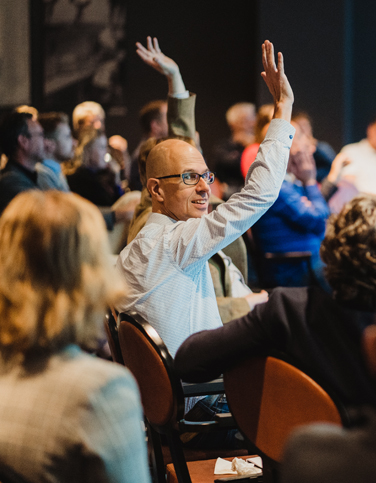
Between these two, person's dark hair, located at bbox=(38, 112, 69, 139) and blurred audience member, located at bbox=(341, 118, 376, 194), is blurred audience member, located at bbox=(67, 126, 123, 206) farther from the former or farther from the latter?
blurred audience member, located at bbox=(341, 118, 376, 194)

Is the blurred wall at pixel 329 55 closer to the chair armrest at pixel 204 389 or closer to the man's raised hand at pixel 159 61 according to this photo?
the man's raised hand at pixel 159 61

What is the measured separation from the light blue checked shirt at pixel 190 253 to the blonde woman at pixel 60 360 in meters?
0.79

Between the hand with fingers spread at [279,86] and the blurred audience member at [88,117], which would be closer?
the hand with fingers spread at [279,86]

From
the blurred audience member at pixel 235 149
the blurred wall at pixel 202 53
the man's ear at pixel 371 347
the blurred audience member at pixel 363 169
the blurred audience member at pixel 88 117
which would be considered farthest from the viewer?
the blurred wall at pixel 202 53

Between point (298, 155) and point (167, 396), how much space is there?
2.75 metres

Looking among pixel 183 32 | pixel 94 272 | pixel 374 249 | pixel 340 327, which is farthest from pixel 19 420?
pixel 183 32

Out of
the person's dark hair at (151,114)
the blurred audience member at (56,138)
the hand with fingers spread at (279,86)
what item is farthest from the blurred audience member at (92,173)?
the hand with fingers spread at (279,86)

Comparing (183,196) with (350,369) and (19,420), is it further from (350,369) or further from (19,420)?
(19,420)

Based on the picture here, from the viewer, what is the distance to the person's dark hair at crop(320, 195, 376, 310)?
1204 mm

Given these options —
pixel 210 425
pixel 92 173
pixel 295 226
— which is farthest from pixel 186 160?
pixel 92 173

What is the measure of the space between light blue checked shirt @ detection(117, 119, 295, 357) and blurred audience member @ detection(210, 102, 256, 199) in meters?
3.08

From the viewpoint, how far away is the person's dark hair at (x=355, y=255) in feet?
3.95

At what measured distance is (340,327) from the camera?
1190mm

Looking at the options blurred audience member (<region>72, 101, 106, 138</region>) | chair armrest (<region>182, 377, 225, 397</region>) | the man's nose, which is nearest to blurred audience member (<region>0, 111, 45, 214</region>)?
blurred audience member (<region>72, 101, 106, 138</region>)
